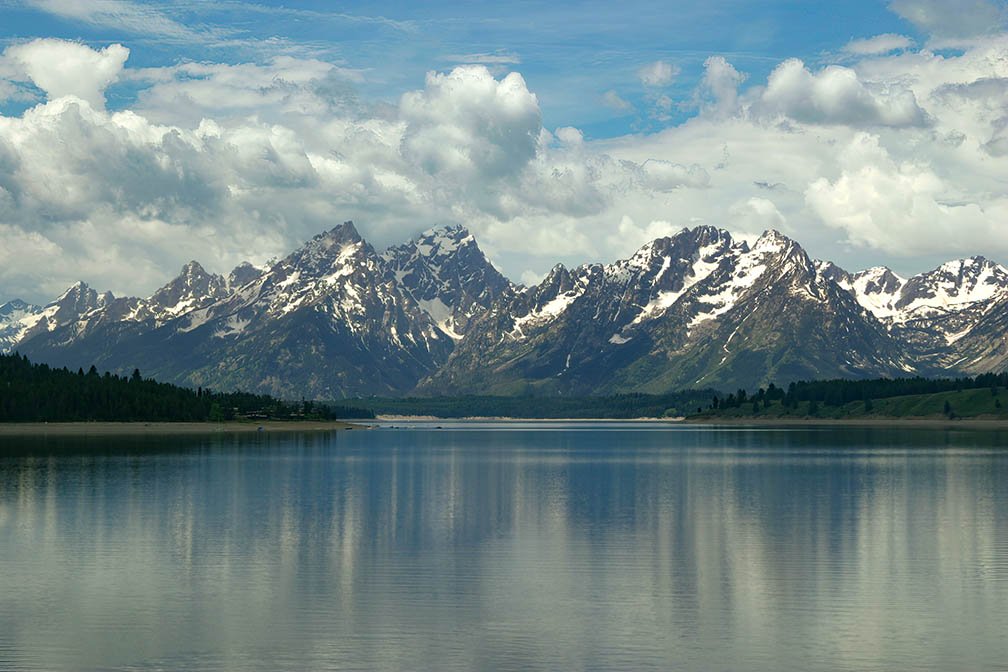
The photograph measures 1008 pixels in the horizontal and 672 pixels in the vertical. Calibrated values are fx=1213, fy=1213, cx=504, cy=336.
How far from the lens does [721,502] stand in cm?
12256

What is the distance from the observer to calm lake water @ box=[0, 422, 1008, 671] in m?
50.4

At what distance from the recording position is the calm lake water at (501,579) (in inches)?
1983

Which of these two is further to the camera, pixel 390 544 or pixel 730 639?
pixel 390 544

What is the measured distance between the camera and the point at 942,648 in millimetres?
50906

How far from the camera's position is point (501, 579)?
2768 inches

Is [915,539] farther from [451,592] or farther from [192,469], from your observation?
[192,469]

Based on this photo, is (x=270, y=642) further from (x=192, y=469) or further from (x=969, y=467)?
(x=969, y=467)

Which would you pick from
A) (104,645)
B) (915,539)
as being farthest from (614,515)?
(104,645)

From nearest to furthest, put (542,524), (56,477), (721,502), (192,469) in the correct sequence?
(542,524)
(721,502)
(56,477)
(192,469)

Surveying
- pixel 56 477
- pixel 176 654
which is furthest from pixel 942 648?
pixel 56 477

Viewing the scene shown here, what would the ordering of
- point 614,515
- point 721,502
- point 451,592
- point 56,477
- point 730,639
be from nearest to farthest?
point 730,639 → point 451,592 → point 614,515 → point 721,502 → point 56,477

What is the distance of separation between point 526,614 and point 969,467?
5384 inches

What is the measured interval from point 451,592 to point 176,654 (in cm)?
1915

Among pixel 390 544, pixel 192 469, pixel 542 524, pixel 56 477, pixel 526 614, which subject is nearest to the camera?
pixel 526 614
